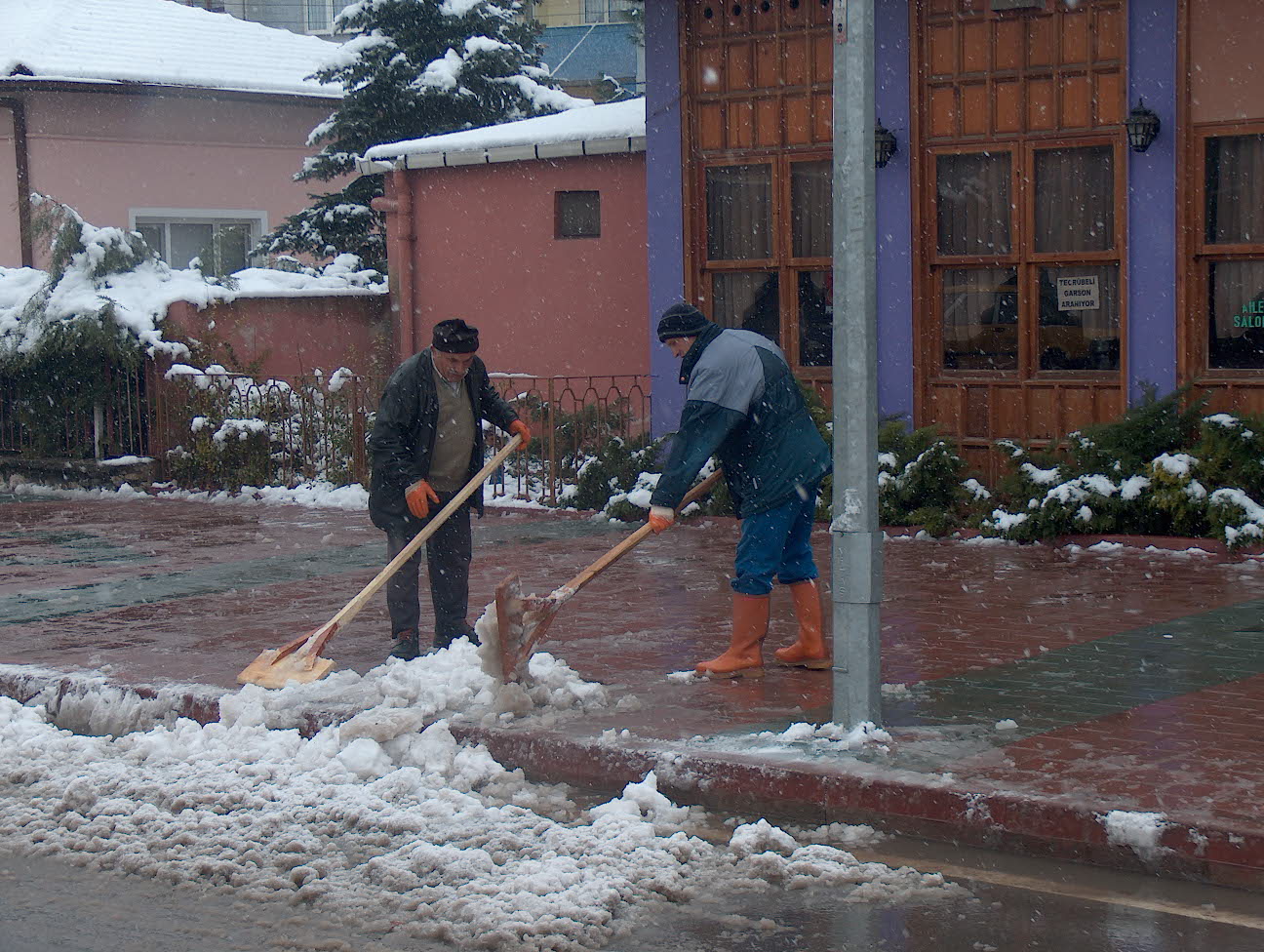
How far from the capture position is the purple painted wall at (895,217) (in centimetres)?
1265

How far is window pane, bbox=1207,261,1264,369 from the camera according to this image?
11375 mm

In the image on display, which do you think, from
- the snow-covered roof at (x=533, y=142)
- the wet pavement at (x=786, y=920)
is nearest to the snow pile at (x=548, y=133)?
the snow-covered roof at (x=533, y=142)

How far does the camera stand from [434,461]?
8297 millimetres

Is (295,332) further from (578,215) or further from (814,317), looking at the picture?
(814,317)

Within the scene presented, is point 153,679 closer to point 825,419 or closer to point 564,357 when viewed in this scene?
point 825,419

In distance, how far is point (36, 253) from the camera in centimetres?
2289

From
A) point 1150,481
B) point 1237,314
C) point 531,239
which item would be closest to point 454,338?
point 1150,481

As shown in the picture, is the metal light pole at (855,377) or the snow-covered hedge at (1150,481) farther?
the snow-covered hedge at (1150,481)

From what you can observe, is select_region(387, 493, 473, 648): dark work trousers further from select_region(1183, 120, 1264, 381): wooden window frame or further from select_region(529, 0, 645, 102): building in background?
select_region(529, 0, 645, 102): building in background

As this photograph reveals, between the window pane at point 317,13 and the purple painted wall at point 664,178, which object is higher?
the window pane at point 317,13

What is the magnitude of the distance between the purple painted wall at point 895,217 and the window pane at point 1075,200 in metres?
0.99

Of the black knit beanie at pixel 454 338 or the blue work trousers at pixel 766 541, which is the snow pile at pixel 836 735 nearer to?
the blue work trousers at pixel 766 541

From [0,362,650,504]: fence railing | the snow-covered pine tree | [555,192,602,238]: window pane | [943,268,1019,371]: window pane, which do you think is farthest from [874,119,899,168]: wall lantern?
the snow-covered pine tree

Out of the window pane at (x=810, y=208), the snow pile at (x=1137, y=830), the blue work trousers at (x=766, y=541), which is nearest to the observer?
the snow pile at (x=1137, y=830)
